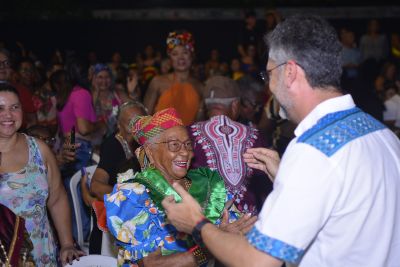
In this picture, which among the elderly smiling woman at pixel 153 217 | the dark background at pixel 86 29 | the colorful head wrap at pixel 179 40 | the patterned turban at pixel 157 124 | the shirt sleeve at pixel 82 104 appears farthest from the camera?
the dark background at pixel 86 29

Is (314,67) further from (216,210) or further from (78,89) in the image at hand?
(78,89)

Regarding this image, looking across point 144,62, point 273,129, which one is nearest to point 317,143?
point 273,129

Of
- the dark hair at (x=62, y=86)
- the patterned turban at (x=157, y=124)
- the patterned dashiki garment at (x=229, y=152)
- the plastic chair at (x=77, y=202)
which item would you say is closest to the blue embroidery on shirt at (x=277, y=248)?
the patterned turban at (x=157, y=124)

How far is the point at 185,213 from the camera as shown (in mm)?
2262

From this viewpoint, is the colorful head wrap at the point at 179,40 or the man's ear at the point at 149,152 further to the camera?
the colorful head wrap at the point at 179,40

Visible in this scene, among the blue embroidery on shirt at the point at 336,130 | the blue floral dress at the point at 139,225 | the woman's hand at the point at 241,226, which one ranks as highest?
the blue embroidery on shirt at the point at 336,130

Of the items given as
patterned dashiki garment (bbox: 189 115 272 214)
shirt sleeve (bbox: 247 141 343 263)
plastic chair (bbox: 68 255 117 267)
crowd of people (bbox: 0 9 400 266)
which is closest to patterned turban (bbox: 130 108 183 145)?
crowd of people (bbox: 0 9 400 266)

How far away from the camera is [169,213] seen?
2.31m

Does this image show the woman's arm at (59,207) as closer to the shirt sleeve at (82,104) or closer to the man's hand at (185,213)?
the man's hand at (185,213)

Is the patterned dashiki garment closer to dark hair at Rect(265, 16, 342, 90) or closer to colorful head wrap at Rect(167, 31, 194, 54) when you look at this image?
dark hair at Rect(265, 16, 342, 90)

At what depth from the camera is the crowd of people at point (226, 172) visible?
2.03 m

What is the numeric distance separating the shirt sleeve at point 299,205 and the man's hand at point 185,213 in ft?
0.98

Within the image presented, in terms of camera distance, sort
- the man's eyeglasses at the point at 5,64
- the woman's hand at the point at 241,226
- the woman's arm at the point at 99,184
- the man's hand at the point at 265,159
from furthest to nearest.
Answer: the man's eyeglasses at the point at 5,64
the woman's arm at the point at 99,184
the man's hand at the point at 265,159
the woman's hand at the point at 241,226

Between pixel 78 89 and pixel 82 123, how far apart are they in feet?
1.44
